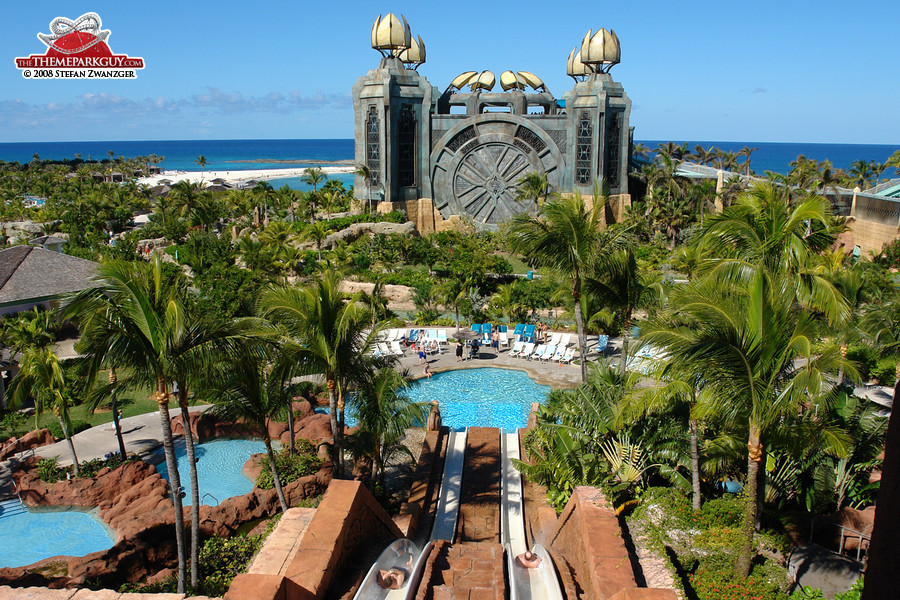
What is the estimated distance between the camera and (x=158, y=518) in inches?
475

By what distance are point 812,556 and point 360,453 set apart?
7254 mm

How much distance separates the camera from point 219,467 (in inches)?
602

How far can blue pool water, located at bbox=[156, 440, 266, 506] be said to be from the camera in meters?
14.3

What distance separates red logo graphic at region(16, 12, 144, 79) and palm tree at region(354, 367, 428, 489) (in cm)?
1935

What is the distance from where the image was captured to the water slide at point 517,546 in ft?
22.3

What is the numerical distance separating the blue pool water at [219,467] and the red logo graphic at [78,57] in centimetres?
1571

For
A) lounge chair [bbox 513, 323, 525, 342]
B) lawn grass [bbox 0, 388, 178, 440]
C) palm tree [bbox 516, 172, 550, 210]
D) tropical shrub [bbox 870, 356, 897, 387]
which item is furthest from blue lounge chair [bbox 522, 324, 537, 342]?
palm tree [bbox 516, 172, 550, 210]

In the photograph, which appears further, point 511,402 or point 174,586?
point 511,402

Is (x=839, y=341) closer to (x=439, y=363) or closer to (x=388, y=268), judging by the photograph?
(x=439, y=363)

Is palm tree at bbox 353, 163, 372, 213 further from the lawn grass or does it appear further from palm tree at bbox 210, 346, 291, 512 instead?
palm tree at bbox 210, 346, 291, 512

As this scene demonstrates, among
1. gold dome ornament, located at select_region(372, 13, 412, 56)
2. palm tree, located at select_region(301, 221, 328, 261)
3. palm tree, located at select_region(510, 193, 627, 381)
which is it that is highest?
gold dome ornament, located at select_region(372, 13, 412, 56)

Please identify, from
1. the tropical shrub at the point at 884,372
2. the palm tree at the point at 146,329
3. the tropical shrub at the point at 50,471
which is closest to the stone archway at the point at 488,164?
the tropical shrub at the point at 884,372

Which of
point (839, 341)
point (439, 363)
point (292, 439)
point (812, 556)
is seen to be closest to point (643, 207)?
point (439, 363)

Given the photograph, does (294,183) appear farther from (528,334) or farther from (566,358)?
(566,358)
